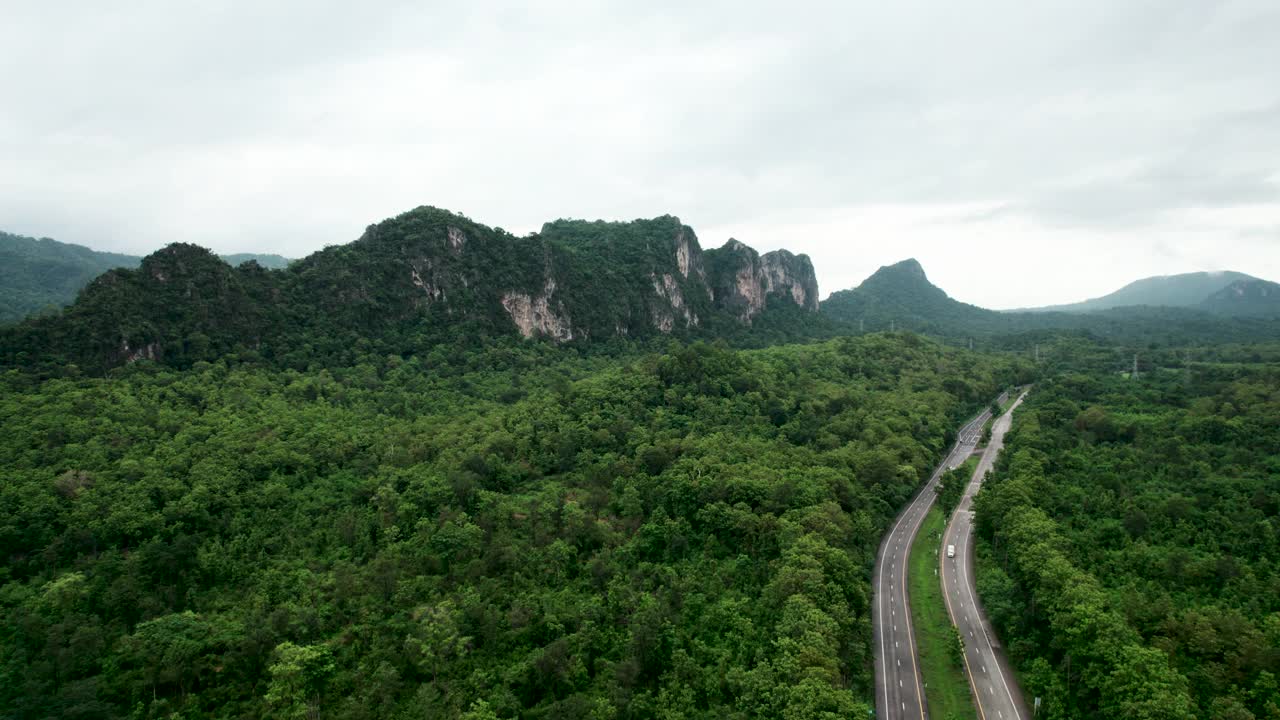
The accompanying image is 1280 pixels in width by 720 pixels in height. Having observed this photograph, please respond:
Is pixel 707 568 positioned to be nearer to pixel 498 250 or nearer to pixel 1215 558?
pixel 1215 558

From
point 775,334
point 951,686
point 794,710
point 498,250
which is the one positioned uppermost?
point 498,250

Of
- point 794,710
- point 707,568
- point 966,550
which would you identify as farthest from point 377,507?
point 966,550

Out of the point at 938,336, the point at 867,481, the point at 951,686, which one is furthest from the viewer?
the point at 938,336

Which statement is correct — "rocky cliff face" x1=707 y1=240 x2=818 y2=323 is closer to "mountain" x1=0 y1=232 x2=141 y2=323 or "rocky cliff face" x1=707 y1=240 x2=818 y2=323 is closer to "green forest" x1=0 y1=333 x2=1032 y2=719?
"green forest" x1=0 y1=333 x2=1032 y2=719

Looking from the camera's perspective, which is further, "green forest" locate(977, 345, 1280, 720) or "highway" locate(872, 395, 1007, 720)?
"highway" locate(872, 395, 1007, 720)

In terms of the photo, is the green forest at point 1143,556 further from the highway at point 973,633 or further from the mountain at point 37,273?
the mountain at point 37,273

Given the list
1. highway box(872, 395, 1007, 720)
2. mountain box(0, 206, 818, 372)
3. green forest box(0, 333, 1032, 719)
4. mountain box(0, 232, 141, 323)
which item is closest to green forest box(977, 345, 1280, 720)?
highway box(872, 395, 1007, 720)
